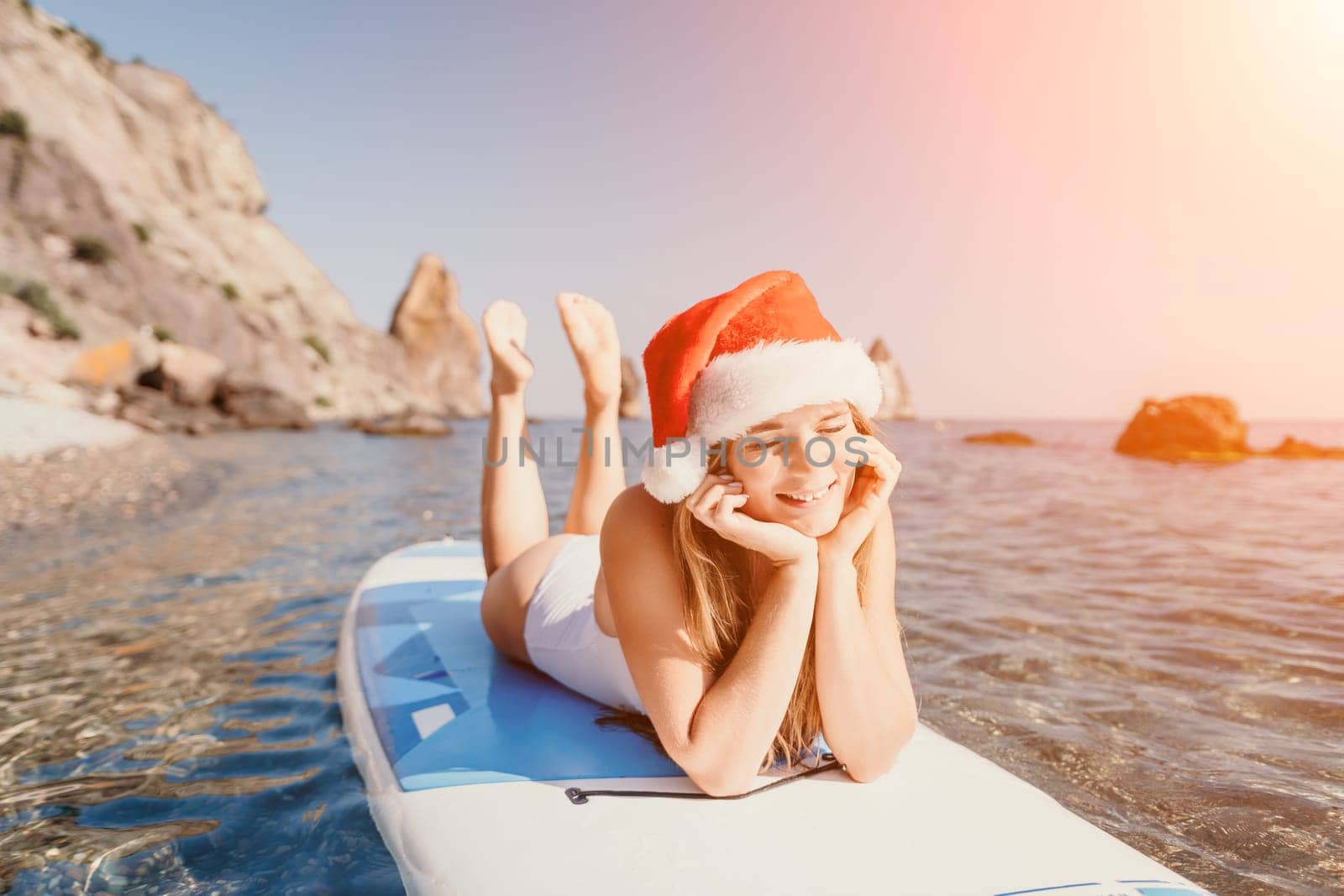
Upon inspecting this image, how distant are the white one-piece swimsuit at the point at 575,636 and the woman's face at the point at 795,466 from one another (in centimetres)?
79

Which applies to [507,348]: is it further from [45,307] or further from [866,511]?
[45,307]

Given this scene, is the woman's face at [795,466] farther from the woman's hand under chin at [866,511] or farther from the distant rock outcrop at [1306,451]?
the distant rock outcrop at [1306,451]

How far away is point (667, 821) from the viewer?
1.61m

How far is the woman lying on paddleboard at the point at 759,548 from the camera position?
1493mm

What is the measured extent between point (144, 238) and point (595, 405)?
3594cm

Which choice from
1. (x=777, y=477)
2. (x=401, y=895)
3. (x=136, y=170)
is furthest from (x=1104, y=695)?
(x=136, y=170)

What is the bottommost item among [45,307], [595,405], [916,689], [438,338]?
[916,689]

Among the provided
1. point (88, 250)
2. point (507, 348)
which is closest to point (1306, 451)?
point (507, 348)

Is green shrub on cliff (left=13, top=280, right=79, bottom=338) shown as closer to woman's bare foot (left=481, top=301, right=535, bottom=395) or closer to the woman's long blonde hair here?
woman's bare foot (left=481, top=301, right=535, bottom=395)

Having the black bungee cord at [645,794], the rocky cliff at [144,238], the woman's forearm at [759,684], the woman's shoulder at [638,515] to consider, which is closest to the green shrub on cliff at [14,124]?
the rocky cliff at [144,238]

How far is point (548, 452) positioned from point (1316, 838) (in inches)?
863

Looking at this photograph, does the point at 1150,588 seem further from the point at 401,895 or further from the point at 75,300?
the point at 75,300

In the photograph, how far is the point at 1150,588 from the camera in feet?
15.6

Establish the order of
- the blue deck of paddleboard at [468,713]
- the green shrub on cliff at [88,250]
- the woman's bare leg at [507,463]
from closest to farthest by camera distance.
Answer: the blue deck of paddleboard at [468,713] → the woman's bare leg at [507,463] → the green shrub on cliff at [88,250]
